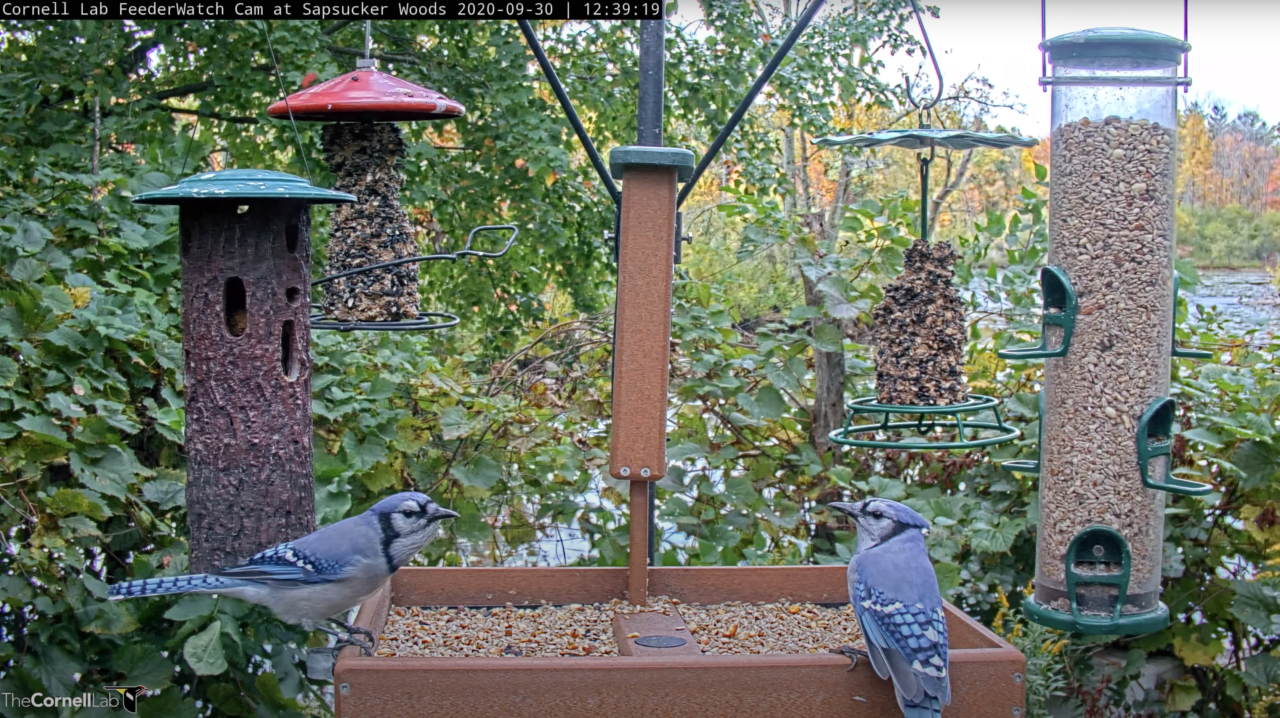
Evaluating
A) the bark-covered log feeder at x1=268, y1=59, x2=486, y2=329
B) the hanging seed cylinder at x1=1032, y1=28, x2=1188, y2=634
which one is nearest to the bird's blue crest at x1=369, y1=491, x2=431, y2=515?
the bark-covered log feeder at x1=268, y1=59, x2=486, y2=329

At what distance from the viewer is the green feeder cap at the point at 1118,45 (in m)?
3.14

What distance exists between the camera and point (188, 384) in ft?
8.85

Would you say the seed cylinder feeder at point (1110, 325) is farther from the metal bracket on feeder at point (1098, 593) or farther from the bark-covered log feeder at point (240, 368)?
the bark-covered log feeder at point (240, 368)

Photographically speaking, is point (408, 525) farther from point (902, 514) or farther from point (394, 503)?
point (902, 514)

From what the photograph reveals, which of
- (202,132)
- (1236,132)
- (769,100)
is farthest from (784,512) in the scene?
(1236,132)

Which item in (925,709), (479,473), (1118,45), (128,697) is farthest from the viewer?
(479,473)

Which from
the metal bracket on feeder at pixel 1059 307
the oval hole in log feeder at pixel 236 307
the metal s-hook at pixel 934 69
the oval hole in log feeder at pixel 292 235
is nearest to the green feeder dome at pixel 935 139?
the metal s-hook at pixel 934 69

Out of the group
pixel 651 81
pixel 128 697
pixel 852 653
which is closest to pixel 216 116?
pixel 651 81

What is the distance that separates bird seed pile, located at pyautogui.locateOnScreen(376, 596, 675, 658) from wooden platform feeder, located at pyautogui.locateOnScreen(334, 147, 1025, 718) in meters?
0.04

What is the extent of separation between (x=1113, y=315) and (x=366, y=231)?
2303 mm

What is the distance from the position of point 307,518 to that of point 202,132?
12.1ft

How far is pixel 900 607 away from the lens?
2541mm

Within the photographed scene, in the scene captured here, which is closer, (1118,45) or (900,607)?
(900,607)

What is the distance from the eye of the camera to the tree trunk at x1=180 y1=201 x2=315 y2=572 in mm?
2660
